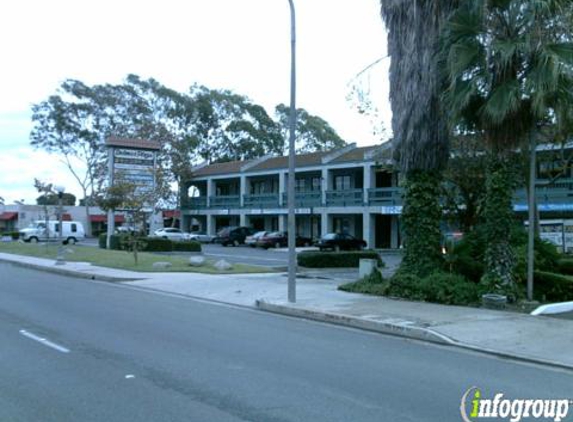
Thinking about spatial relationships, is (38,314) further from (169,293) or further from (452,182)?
(452,182)

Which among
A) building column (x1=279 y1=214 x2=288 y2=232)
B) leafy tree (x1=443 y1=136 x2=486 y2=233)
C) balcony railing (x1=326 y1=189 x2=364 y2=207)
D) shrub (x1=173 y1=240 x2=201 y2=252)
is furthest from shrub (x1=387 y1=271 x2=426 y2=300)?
building column (x1=279 y1=214 x2=288 y2=232)

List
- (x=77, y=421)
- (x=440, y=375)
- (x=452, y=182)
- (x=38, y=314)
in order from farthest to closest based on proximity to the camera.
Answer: (x=452, y=182)
(x=38, y=314)
(x=440, y=375)
(x=77, y=421)

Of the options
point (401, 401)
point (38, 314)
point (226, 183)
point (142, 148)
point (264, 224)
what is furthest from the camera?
point (226, 183)

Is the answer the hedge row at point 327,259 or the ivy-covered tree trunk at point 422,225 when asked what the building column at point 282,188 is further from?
the ivy-covered tree trunk at point 422,225

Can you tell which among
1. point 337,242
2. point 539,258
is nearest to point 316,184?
point 337,242

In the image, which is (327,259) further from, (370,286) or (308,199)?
(308,199)

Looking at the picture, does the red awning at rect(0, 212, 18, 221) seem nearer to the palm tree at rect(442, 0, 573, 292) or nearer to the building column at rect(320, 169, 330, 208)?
the building column at rect(320, 169, 330, 208)

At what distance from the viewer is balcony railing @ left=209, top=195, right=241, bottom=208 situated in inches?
2337

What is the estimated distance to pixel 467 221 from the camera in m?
23.0

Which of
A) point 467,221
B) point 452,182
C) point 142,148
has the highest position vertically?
point 142,148

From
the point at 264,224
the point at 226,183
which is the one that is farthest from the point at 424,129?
the point at 226,183

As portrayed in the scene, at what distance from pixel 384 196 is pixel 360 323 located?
1322 inches

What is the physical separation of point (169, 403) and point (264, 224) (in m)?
54.6

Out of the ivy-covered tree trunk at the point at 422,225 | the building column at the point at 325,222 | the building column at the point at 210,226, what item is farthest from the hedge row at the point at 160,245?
the ivy-covered tree trunk at the point at 422,225
